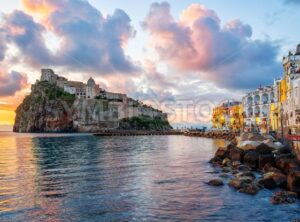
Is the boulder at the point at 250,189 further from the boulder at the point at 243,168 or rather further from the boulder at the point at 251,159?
the boulder at the point at 251,159

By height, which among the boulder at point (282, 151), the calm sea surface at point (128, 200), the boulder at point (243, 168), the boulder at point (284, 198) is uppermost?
the boulder at point (282, 151)

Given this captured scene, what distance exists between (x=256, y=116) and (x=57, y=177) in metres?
90.7

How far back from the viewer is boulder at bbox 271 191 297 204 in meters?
18.1

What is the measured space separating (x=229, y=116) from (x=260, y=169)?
121329 millimetres

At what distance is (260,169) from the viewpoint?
3011cm

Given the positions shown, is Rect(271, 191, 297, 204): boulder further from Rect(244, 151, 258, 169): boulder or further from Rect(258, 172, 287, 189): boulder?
Rect(244, 151, 258, 169): boulder

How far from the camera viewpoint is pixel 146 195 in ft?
66.9

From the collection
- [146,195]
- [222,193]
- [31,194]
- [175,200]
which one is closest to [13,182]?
[31,194]

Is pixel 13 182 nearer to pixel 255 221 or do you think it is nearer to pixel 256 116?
pixel 255 221

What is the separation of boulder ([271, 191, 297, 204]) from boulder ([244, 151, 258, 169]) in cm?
1212

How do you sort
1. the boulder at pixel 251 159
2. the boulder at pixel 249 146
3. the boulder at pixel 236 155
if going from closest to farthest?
the boulder at pixel 251 159 < the boulder at pixel 236 155 < the boulder at pixel 249 146

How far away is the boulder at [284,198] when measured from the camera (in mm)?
18094

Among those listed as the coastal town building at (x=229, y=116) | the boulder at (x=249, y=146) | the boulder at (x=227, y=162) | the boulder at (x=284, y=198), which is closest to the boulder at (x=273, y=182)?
the boulder at (x=284, y=198)

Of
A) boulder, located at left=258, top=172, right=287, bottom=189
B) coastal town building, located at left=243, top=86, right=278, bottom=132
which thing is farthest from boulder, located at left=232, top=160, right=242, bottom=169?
coastal town building, located at left=243, top=86, right=278, bottom=132
